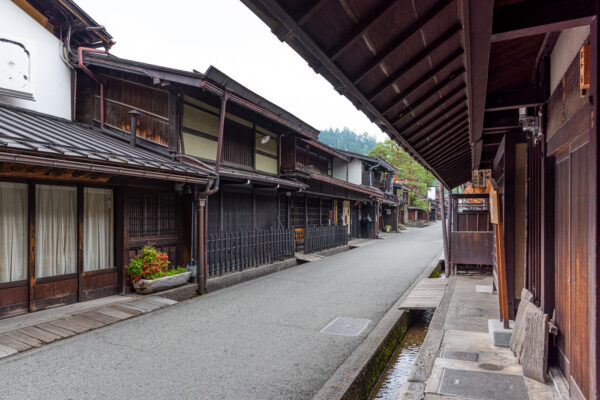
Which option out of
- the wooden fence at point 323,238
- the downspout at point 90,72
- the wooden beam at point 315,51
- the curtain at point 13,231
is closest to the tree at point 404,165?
the wooden fence at point 323,238

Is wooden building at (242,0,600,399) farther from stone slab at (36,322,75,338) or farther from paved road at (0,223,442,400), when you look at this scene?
stone slab at (36,322,75,338)

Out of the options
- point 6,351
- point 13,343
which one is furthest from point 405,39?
point 13,343

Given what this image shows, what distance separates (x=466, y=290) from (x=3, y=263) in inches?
390

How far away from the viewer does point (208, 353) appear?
18.8 feet

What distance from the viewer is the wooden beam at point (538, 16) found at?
2416 millimetres

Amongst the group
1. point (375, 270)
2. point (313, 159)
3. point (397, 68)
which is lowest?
point (375, 270)

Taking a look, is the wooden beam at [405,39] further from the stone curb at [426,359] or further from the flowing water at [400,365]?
the flowing water at [400,365]

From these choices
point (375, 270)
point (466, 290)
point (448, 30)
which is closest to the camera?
point (448, 30)

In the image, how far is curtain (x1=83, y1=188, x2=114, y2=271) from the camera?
28.0 feet

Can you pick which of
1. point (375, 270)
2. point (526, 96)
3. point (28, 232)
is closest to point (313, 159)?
point (375, 270)

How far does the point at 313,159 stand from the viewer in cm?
2367

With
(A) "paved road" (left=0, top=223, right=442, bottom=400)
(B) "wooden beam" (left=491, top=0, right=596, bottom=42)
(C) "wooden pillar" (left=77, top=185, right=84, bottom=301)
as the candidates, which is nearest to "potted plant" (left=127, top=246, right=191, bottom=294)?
(A) "paved road" (left=0, top=223, right=442, bottom=400)

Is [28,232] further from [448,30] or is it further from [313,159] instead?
[313,159]

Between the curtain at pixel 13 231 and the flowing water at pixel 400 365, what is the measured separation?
669cm
